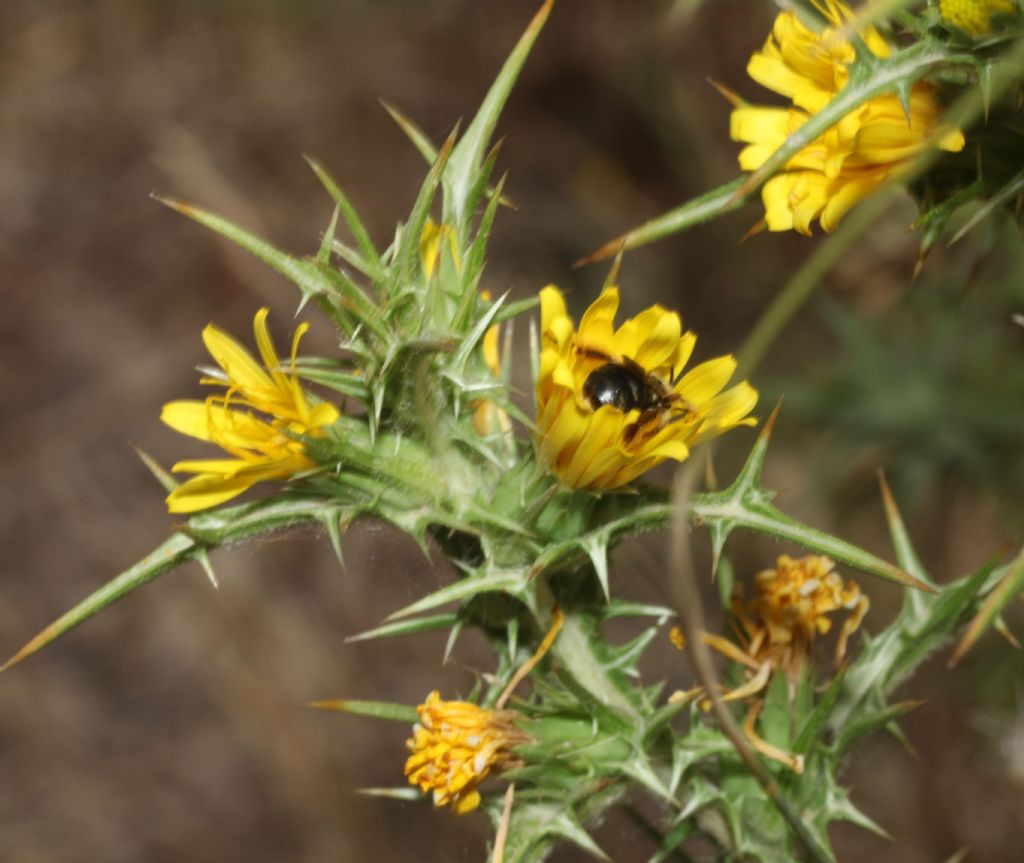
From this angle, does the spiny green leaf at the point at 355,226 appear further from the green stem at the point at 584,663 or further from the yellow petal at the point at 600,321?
the green stem at the point at 584,663

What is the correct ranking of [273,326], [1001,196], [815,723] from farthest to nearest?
[273,326] < [815,723] < [1001,196]

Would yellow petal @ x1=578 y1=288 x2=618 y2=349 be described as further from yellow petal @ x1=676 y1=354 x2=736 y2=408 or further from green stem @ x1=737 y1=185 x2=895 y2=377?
green stem @ x1=737 y1=185 x2=895 y2=377

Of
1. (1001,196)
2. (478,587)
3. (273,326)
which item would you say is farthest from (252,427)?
(273,326)

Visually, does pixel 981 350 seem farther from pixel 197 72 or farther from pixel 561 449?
pixel 197 72

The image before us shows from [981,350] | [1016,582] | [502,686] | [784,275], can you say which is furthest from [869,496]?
[1016,582]

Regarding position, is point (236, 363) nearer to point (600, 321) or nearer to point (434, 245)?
point (434, 245)

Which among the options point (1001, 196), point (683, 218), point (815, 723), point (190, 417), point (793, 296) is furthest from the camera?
point (815, 723)

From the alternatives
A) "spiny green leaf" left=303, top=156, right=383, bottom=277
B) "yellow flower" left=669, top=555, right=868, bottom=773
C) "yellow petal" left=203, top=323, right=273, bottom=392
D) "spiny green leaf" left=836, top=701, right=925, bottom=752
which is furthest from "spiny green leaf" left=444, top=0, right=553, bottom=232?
"spiny green leaf" left=836, top=701, right=925, bottom=752
